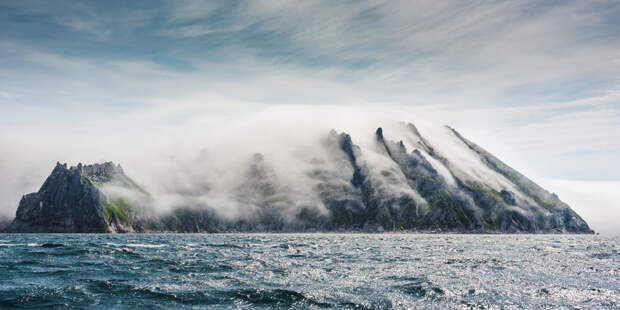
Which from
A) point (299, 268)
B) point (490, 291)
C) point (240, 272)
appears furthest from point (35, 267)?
point (490, 291)

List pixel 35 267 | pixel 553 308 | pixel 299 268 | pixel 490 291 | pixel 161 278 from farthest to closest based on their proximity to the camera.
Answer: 1. pixel 299 268
2. pixel 35 267
3. pixel 161 278
4. pixel 490 291
5. pixel 553 308

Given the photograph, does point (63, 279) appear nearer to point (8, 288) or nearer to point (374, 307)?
point (8, 288)

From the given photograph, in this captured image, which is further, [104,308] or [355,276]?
[355,276]

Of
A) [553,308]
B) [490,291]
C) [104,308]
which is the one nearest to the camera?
[104,308]

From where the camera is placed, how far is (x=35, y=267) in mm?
49344

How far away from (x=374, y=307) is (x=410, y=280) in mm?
14683

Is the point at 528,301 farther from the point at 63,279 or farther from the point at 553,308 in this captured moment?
the point at 63,279

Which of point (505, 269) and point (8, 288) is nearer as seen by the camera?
point (8, 288)

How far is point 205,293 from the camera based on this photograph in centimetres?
3444

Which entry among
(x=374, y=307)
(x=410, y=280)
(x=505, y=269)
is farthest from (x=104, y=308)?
(x=505, y=269)

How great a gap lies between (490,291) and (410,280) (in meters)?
8.55

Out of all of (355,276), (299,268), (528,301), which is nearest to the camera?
(528,301)

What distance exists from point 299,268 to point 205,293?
2078 centimetres

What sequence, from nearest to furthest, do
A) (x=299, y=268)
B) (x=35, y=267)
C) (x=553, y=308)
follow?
(x=553, y=308) → (x=35, y=267) → (x=299, y=268)
